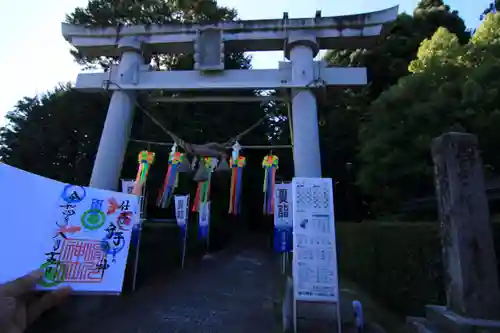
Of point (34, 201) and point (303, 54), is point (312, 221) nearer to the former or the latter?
point (34, 201)

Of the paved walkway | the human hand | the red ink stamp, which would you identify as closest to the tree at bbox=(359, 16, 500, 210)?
the paved walkway

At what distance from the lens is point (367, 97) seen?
643 inches

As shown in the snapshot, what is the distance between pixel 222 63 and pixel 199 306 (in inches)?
226

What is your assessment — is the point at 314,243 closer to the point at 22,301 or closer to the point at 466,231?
the point at 466,231

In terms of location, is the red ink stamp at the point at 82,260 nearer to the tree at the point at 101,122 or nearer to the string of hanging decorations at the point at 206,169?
the string of hanging decorations at the point at 206,169

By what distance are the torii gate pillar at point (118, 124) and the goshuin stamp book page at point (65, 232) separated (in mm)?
4302

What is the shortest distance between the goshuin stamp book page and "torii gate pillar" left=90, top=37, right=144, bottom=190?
4.30 meters

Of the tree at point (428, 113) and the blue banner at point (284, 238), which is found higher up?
the tree at point (428, 113)

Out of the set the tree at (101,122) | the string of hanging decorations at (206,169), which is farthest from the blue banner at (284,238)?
the tree at (101,122)

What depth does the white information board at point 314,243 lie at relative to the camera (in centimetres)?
548

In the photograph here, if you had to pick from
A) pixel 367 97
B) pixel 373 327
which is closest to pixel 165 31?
pixel 373 327

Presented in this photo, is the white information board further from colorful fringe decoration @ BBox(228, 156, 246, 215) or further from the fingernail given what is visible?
colorful fringe decoration @ BBox(228, 156, 246, 215)

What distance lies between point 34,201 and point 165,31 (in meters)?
6.96

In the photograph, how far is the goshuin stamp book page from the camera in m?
3.79
